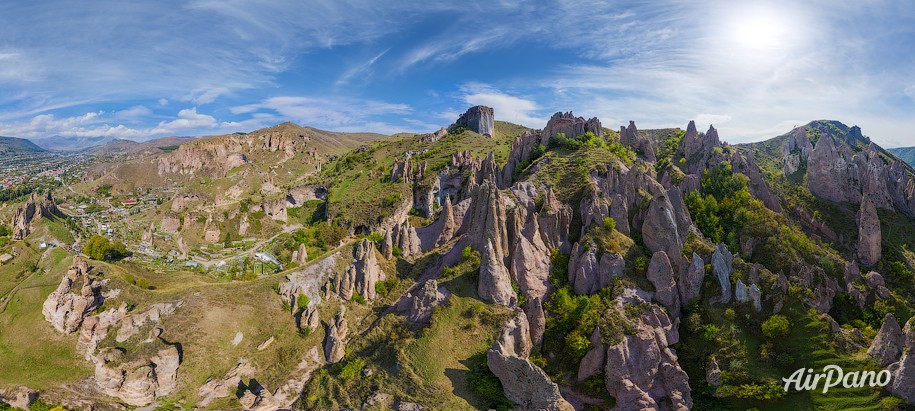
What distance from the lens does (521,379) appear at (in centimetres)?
3594

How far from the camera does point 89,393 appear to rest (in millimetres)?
40750

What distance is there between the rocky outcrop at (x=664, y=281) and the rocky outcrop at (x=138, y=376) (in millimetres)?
52855

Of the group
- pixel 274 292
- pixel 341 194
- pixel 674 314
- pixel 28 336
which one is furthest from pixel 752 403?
pixel 341 194

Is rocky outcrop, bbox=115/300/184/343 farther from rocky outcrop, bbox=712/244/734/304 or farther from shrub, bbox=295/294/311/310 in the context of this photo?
rocky outcrop, bbox=712/244/734/304

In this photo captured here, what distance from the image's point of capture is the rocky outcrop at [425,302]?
4297cm

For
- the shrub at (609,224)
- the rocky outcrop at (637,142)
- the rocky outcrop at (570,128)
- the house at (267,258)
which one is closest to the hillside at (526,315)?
the shrub at (609,224)

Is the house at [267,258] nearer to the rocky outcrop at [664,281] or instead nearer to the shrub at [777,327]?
the rocky outcrop at [664,281]

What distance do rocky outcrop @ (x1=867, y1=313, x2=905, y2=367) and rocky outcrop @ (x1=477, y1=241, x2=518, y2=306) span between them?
30.8 metres

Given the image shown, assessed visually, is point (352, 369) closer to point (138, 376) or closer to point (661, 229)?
point (138, 376)

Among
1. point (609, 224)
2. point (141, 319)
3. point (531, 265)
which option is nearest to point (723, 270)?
point (609, 224)

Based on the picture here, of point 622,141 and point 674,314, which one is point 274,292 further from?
point 622,141

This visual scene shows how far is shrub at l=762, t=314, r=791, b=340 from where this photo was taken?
37.1 meters

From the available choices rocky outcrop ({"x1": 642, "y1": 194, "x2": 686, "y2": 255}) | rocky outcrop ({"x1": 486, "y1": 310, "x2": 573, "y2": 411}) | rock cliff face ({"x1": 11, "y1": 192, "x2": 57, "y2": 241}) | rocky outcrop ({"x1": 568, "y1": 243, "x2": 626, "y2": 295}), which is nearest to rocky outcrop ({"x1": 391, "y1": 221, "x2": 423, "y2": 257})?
rocky outcrop ({"x1": 486, "y1": 310, "x2": 573, "y2": 411})

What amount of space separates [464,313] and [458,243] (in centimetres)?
1108
